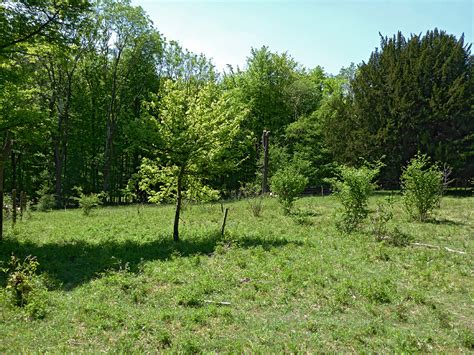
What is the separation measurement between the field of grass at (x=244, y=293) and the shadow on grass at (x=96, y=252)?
5cm

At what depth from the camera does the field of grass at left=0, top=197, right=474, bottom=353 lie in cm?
Answer: 664

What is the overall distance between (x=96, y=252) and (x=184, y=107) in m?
5.82

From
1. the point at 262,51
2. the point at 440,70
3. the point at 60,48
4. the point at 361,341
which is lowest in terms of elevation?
the point at 361,341

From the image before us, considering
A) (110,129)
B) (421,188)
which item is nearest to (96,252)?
(421,188)

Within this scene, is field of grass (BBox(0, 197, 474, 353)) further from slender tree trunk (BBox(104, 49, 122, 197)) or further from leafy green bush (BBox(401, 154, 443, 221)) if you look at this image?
slender tree trunk (BBox(104, 49, 122, 197))

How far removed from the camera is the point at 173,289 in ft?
29.8

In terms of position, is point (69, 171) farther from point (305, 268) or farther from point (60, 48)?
point (305, 268)

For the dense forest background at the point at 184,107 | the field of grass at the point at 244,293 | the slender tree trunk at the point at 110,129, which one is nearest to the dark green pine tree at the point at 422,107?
the dense forest background at the point at 184,107

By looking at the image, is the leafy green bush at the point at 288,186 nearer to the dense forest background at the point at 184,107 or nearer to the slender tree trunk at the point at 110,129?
the dense forest background at the point at 184,107

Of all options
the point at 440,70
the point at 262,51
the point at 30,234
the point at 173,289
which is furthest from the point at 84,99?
the point at 173,289

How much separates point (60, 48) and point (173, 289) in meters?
9.41

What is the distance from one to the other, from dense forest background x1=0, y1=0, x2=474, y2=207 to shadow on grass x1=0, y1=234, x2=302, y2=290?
2.22m

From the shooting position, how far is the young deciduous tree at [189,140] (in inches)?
544

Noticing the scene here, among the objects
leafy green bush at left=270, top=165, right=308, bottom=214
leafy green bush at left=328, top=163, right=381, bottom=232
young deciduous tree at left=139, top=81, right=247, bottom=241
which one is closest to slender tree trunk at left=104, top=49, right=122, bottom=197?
leafy green bush at left=270, top=165, right=308, bottom=214
